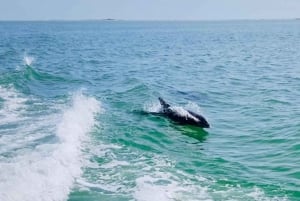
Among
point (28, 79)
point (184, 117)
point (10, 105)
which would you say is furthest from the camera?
point (28, 79)

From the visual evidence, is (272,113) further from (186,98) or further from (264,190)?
(264,190)

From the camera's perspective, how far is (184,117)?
68.4ft

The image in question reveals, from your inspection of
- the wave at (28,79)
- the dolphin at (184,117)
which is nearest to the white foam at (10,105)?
the wave at (28,79)

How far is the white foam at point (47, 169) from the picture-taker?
11.6m

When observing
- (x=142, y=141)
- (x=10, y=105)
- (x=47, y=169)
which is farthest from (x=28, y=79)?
(x=47, y=169)

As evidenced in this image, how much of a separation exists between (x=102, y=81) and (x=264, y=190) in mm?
23027

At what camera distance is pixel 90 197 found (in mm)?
11805

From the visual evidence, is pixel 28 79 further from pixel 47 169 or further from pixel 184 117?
pixel 47 169

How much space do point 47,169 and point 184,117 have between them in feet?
29.0

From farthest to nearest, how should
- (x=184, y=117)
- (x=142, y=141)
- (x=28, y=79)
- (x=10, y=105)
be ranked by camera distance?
(x=28, y=79) < (x=10, y=105) < (x=184, y=117) < (x=142, y=141)

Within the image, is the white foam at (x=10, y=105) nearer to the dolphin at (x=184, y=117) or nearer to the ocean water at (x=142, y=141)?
the ocean water at (x=142, y=141)

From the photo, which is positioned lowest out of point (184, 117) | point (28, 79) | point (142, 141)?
point (142, 141)

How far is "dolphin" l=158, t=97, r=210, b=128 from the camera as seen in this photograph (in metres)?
20.4

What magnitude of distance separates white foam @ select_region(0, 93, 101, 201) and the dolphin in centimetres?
448
